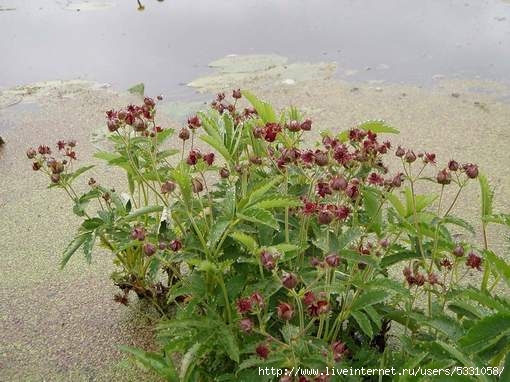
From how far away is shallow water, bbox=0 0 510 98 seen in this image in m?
3.10

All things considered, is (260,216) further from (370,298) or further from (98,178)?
(98,178)

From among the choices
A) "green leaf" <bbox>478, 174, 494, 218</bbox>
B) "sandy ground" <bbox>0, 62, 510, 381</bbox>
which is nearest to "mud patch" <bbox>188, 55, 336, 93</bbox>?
"sandy ground" <bbox>0, 62, 510, 381</bbox>

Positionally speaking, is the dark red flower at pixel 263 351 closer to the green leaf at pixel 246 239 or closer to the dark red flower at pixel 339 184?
the green leaf at pixel 246 239

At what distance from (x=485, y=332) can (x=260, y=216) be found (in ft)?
1.23

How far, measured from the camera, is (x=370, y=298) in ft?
3.30

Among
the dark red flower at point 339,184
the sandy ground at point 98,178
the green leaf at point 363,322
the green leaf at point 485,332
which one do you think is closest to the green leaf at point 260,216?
the dark red flower at point 339,184

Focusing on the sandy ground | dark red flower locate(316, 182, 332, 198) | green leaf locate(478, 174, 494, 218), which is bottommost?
the sandy ground

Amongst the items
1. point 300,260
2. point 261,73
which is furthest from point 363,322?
point 261,73

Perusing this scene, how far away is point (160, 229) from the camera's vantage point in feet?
4.24

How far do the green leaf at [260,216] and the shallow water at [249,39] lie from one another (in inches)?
80.5

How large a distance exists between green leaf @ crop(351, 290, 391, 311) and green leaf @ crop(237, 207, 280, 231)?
20cm

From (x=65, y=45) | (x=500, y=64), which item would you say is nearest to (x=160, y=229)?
(x=500, y=64)

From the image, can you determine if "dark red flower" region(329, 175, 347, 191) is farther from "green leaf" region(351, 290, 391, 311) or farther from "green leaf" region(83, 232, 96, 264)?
"green leaf" region(83, 232, 96, 264)

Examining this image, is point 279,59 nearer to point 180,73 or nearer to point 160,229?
point 180,73
